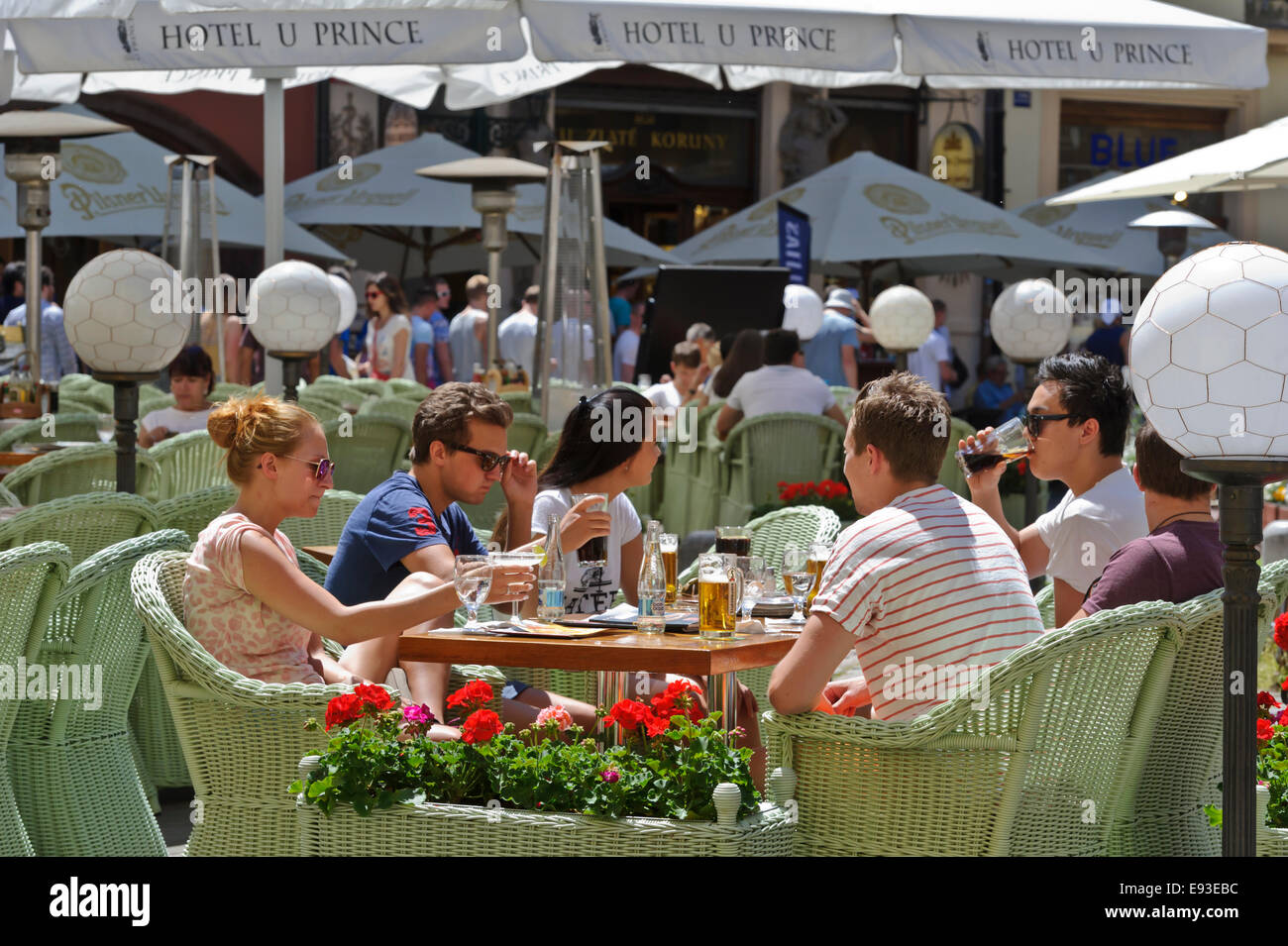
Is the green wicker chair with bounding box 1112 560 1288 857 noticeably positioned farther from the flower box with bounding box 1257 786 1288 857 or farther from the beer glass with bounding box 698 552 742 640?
the beer glass with bounding box 698 552 742 640

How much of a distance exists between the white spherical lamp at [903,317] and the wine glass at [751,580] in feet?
18.0

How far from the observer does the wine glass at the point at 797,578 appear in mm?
3973

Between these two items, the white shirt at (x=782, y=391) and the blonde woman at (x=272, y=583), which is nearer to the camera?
the blonde woman at (x=272, y=583)

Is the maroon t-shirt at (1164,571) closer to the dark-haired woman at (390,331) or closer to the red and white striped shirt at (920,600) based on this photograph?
the red and white striped shirt at (920,600)

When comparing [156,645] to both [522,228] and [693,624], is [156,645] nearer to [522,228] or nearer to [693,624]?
[693,624]

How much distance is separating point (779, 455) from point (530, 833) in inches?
216

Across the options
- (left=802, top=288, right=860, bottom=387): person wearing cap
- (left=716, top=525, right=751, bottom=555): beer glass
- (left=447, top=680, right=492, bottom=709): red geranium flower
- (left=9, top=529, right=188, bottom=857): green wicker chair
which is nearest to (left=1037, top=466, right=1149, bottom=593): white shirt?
(left=716, top=525, right=751, bottom=555): beer glass

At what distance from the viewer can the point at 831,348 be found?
42.1 feet

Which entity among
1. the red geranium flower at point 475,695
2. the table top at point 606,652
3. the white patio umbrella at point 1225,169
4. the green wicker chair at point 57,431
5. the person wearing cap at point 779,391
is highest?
the white patio umbrella at point 1225,169

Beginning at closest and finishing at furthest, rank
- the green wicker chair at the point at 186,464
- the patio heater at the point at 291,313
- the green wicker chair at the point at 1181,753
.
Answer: the green wicker chair at the point at 1181,753, the green wicker chair at the point at 186,464, the patio heater at the point at 291,313

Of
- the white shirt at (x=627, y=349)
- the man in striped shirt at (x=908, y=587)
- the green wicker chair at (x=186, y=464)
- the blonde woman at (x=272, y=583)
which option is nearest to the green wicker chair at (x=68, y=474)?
the green wicker chair at (x=186, y=464)

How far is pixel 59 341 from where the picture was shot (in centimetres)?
1170

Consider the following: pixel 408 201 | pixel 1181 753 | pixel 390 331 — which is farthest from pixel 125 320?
pixel 408 201
